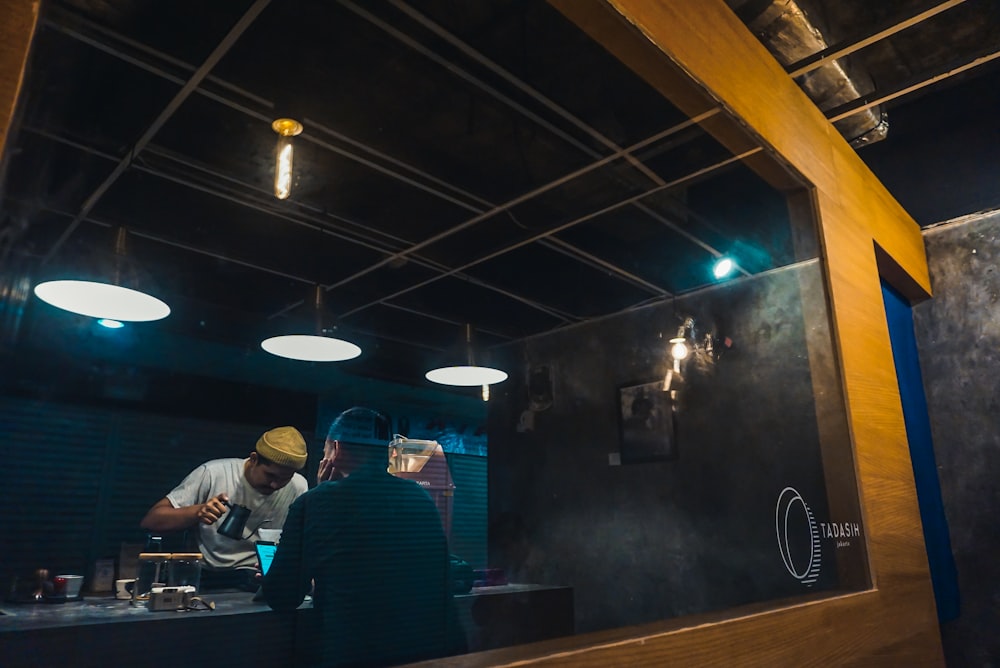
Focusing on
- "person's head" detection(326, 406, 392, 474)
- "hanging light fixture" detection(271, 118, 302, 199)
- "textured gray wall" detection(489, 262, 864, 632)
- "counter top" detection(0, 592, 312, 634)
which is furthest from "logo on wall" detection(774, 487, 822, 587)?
"hanging light fixture" detection(271, 118, 302, 199)

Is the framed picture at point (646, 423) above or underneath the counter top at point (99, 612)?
above

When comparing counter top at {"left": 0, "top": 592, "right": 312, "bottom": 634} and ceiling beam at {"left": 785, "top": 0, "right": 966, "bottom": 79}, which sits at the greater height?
ceiling beam at {"left": 785, "top": 0, "right": 966, "bottom": 79}

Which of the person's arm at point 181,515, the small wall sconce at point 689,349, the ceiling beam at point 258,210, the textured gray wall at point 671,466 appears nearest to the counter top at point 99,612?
the person's arm at point 181,515

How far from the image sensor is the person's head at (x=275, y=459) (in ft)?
3.21

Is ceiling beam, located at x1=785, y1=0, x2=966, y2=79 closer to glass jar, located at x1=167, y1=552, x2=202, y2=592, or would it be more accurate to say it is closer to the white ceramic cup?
glass jar, located at x1=167, y1=552, x2=202, y2=592

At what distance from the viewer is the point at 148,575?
0.87m

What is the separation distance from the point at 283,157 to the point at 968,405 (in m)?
2.84

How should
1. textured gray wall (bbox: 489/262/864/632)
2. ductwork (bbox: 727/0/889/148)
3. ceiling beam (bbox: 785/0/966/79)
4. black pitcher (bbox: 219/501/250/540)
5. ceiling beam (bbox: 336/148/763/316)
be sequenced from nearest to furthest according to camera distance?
black pitcher (bbox: 219/501/250/540) < textured gray wall (bbox: 489/262/864/632) < ceiling beam (bbox: 336/148/763/316) < ceiling beam (bbox: 785/0/966/79) < ductwork (bbox: 727/0/889/148)

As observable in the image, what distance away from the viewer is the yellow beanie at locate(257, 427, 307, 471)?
3.22 ft

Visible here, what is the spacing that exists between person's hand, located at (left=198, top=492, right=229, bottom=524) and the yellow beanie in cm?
9

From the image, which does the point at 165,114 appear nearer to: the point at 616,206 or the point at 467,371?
the point at 467,371

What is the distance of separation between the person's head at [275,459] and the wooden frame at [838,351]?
39 centimetres

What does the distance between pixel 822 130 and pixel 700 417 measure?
3.43 ft

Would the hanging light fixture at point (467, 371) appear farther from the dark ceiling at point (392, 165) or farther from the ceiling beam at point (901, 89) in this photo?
the ceiling beam at point (901, 89)
